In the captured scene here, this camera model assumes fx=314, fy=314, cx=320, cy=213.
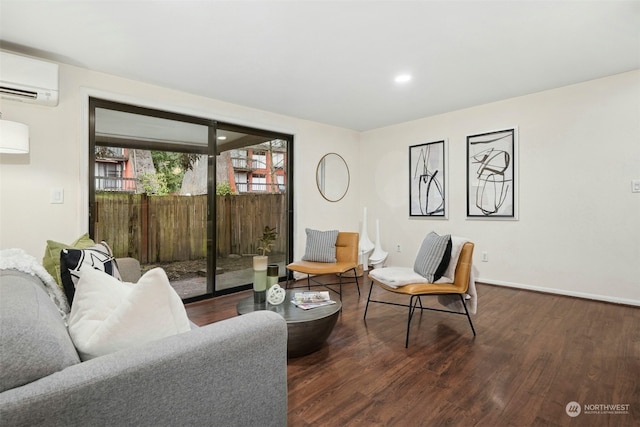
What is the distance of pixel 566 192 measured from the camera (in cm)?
346

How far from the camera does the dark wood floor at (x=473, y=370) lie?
1.58 metres

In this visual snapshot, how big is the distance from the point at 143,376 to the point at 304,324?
132 cm

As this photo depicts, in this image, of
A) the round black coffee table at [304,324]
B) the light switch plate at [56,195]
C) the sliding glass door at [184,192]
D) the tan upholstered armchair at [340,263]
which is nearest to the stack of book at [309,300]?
the round black coffee table at [304,324]

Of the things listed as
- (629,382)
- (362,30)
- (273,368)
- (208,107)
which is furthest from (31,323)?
(208,107)

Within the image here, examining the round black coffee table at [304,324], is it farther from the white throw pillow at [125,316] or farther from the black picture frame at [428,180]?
the black picture frame at [428,180]

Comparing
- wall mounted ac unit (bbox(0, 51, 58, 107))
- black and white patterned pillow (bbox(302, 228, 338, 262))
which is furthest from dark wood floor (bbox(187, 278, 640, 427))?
wall mounted ac unit (bbox(0, 51, 58, 107))

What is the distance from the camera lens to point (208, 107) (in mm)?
3621

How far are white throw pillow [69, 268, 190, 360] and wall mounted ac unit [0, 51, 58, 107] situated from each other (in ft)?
7.24

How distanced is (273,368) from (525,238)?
3.73 m

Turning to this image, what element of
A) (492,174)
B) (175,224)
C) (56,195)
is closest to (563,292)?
(492,174)

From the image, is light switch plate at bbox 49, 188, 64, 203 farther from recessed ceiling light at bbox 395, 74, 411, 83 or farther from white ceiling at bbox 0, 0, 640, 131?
recessed ceiling light at bbox 395, 74, 411, 83

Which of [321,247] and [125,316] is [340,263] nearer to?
[321,247]

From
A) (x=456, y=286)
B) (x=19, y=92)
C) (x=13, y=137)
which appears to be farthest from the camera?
(x=456, y=286)

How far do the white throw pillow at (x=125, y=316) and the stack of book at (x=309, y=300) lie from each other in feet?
4.17
